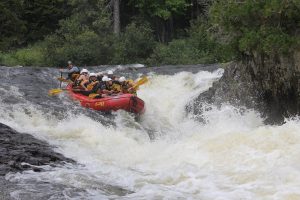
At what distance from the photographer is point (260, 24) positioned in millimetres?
11586

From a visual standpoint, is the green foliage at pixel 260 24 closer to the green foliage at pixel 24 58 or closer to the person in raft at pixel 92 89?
the person in raft at pixel 92 89

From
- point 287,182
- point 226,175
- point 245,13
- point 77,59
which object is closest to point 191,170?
point 226,175

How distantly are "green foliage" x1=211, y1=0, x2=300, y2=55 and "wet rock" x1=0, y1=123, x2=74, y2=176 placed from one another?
4808mm

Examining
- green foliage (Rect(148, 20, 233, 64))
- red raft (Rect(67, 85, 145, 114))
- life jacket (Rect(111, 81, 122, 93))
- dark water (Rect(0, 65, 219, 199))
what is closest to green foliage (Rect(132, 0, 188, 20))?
green foliage (Rect(148, 20, 233, 64))

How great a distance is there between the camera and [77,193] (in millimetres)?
7383

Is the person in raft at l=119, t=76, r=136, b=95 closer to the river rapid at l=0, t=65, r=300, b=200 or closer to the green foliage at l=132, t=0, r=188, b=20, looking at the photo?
the river rapid at l=0, t=65, r=300, b=200

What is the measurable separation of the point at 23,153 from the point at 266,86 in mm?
5924

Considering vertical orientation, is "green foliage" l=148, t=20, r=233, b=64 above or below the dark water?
above

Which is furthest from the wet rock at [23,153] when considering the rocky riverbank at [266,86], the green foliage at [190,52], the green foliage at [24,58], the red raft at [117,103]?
the green foliage at [24,58]

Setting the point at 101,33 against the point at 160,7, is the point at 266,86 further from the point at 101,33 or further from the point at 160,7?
the point at 160,7

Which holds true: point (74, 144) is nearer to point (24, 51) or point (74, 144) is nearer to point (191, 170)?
point (191, 170)

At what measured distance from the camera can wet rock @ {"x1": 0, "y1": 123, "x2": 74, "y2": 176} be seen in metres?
8.62

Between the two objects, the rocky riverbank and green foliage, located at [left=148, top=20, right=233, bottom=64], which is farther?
green foliage, located at [left=148, top=20, right=233, bottom=64]

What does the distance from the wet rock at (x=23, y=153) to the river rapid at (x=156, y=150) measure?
0.27 meters
